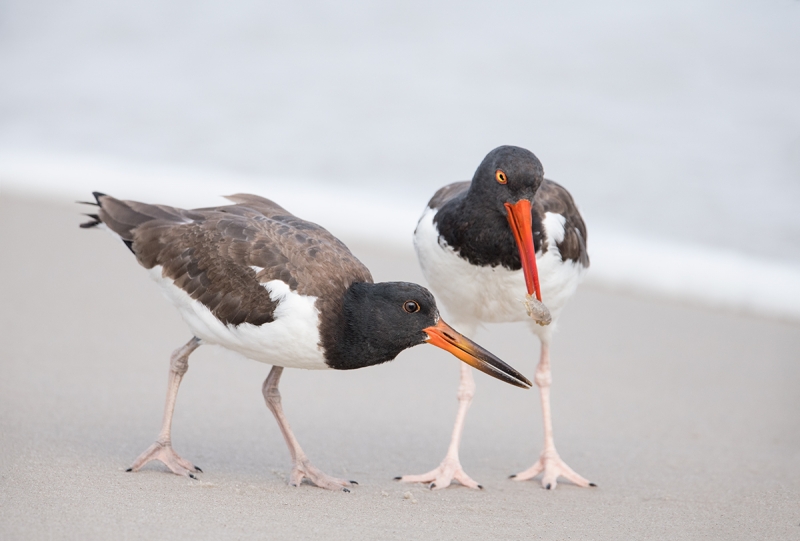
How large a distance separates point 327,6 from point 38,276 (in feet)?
29.8

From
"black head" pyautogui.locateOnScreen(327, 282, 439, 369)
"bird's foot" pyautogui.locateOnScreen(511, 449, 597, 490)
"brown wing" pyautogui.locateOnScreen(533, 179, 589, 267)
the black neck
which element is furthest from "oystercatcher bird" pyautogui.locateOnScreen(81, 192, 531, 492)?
"brown wing" pyautogui.locateOnScreen(533, 179, 589, 267)

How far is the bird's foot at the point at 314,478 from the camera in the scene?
5.09 meters

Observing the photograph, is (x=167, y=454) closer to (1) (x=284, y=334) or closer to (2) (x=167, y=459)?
(2) (x=167, y=459)

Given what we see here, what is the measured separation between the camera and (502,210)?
5336mm

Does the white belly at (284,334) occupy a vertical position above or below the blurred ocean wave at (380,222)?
below

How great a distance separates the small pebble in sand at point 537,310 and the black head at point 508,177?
534 millimetres

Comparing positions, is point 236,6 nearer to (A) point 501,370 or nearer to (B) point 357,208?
(B) point 357,208

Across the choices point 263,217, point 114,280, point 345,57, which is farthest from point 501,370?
point 345,57

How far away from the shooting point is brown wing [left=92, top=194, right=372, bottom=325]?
4.94 metres

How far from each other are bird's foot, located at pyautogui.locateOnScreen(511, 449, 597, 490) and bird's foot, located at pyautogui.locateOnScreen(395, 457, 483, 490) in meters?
0.40

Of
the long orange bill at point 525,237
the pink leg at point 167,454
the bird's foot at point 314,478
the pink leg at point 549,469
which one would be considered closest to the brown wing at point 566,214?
the long orange bill at point 525,237

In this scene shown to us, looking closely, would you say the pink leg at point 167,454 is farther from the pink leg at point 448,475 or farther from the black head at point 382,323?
the pink leg at point 448,475

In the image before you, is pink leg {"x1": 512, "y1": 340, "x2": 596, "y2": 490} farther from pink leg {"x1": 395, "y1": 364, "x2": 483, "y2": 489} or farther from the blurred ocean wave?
the blurred ocean wave

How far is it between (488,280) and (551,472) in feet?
4.14
